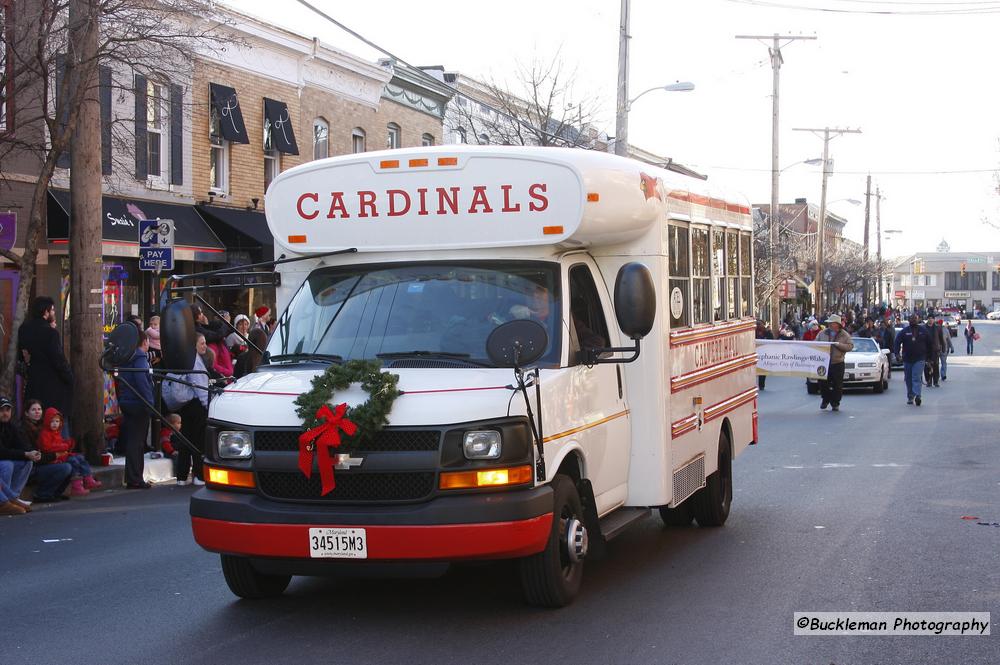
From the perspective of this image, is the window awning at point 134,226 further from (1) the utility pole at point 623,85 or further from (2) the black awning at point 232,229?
(1) the utility pole at point 623,85

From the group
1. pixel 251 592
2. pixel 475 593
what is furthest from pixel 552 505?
pixel 251 592

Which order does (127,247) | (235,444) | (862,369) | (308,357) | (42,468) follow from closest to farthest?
(235,444), (308,357), (42,468), (127,247), (862,369)

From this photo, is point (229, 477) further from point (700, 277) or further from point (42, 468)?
point (42, 468)

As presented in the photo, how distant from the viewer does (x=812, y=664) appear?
6.16 m

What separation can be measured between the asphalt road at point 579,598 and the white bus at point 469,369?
1.25 feet

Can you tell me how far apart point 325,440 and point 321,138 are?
2355 cm

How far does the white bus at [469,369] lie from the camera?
640 cm

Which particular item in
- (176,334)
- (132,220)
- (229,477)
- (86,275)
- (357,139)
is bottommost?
(229,477)

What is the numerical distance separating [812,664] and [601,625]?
1.21 metres

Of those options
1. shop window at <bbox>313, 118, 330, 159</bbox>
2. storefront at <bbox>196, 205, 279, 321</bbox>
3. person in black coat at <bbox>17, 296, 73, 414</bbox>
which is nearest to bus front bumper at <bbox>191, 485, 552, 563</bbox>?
Answer: person in black coat at <bbox>17, 296, 73, 414</bbox>

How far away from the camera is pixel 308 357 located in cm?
729

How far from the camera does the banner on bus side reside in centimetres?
2477

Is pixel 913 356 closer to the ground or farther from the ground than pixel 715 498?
farther from the ground

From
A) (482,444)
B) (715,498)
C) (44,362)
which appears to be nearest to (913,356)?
(715,498)
